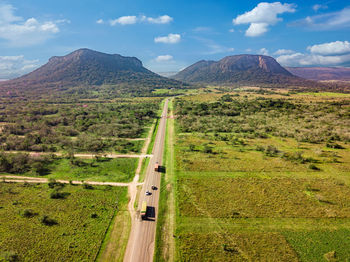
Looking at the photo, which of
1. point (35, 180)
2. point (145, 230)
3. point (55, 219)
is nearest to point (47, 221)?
point (55, 219)

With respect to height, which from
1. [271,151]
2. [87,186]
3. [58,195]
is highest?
[271,151]

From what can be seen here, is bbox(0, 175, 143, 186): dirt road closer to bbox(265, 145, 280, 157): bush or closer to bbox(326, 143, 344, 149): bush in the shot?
bbox(265, 145, 280, 157): bush

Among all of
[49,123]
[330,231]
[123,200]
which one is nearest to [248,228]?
[330,231]

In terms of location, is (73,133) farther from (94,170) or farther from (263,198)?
(263,198)

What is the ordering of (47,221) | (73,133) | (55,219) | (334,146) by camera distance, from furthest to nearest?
(73,133)
(334,146)
(55,219)
(47,221)

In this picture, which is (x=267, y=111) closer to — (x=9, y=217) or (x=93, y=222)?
(x=93, y=222)

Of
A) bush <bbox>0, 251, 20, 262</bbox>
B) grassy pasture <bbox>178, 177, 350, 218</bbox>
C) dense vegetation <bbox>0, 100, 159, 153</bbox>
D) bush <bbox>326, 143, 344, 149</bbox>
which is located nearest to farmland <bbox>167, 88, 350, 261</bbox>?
grassy pasture <bbox>178, 177, 350, 218</bbox>
